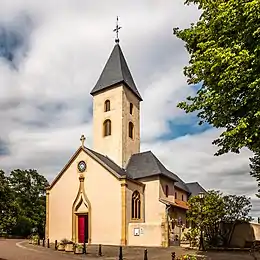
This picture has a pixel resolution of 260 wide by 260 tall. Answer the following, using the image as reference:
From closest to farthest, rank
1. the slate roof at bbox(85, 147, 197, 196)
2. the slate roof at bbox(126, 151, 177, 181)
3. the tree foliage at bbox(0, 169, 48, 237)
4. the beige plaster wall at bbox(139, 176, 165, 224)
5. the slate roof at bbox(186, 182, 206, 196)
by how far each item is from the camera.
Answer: the beige plaster wall at bbox(139, 176, 165, 224) < the slate roof at bbox(85, 147, 197, 196) < the slate roof at bbox(126, 151, 177, 181) < the tree foliage at bbox(0, 169, 48, 237) < the slate roof at bbox(186, 182, 206, 196)

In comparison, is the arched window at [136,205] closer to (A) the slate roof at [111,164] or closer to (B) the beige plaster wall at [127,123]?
(A) the slate roof at [111,164]

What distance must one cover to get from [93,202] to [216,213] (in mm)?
11070

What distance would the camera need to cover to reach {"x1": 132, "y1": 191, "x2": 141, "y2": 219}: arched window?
32.8 m

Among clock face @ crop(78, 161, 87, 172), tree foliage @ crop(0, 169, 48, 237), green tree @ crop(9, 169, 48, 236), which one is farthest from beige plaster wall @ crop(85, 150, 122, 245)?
green tree @ crop(9, 169, 48, 236)

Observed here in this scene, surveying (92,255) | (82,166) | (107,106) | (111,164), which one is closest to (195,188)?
(107,106)

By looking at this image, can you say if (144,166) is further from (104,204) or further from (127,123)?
(104,204)

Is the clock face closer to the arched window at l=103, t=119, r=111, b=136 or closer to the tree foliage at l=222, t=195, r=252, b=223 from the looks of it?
the arched window at l=103, t=119, r=111, b=136

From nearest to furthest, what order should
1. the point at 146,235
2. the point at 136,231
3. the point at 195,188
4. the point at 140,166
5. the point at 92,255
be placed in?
1. the point at 92,255
2. the point at 146,235
3. the point at 136,231
4. the point at 140,166
5. the point at 195,188

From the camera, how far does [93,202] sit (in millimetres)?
32719

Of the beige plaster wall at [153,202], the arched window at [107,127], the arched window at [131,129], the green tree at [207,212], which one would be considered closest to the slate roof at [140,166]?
the beige plaster wall at [153,202]

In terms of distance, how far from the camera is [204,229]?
29.1 metres

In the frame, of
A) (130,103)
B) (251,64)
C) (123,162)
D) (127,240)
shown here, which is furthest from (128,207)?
(251,64)

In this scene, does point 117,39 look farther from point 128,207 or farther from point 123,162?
point 128,207

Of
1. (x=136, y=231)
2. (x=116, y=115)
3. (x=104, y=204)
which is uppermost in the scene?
(x=116, y=115)
